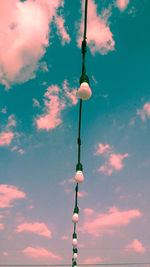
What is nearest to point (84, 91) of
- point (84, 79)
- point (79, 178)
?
point (84, 79)

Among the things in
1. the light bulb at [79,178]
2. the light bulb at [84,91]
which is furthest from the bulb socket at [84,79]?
the light bulb at [79,178]

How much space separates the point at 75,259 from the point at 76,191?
4419 mm

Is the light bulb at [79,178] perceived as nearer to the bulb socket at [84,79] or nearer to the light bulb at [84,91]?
the light bulb at [84,91]

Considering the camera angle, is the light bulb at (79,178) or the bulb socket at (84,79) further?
the light bulb at (79,178)

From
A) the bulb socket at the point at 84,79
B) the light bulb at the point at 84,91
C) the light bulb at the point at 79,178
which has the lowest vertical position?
the light bulb at the point at 79,178

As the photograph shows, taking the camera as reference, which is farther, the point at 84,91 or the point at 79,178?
the point at 79,178

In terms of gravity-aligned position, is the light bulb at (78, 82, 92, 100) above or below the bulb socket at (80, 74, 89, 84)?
below

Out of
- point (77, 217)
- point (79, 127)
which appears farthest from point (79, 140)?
point (77, 217)

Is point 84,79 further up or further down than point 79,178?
further up

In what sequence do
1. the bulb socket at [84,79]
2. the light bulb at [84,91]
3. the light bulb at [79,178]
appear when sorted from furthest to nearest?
the light bulb at [79,178] < the bulb socket at [84,79] < the light bulb at [84,91]

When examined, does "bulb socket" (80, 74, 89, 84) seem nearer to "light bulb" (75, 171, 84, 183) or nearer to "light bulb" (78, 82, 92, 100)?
"light bulb" (78, 82, 92, 100)

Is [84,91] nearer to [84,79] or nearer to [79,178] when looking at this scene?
[84,79]

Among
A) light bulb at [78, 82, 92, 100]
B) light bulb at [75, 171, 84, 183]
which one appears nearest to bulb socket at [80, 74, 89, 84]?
light bulb at [78, 82, 92, 100]

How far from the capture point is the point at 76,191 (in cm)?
868
